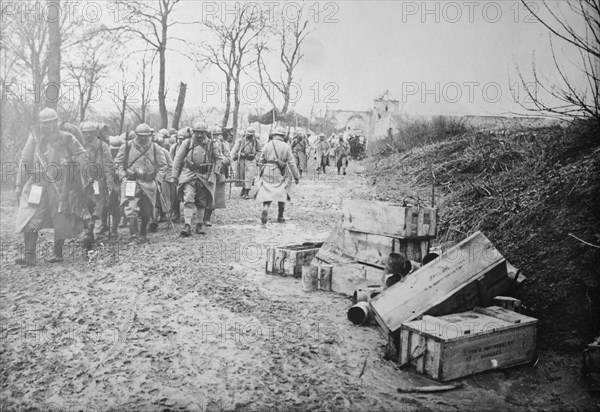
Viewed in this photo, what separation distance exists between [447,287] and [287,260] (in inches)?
107

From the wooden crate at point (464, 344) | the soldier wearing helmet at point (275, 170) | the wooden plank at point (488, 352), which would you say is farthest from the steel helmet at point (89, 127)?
the wooden plank at point (488, 352)

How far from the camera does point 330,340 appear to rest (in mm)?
4762

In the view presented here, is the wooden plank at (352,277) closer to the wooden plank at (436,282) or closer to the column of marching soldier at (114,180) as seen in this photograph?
the wooden plank at (436,282)

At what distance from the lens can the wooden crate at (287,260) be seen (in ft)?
22.6

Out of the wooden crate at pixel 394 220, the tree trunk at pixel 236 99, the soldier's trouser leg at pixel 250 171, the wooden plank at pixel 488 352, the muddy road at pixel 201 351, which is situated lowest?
the muddy road at pixel 201 351

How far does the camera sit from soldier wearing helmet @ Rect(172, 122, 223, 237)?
31.0 feet

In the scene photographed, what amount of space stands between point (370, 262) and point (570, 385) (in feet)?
8.23

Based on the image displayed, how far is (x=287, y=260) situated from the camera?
6910mm

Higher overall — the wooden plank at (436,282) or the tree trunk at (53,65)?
the tree trunk at (53,65)

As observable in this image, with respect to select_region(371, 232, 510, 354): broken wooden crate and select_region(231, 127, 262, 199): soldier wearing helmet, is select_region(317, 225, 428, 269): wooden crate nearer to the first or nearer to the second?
select_region(371, 232, 510, 354): broken wooden crate

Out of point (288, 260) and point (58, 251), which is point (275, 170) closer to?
point (288, 260)

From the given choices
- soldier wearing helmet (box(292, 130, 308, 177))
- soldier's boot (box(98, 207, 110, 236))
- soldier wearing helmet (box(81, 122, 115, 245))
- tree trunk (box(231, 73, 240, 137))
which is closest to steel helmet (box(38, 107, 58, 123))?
soldier wearing helmet (box(81, 122, 115, 245))

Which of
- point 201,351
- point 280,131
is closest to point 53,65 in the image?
point 280,131

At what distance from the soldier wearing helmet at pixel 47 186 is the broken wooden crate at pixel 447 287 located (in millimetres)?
4926
